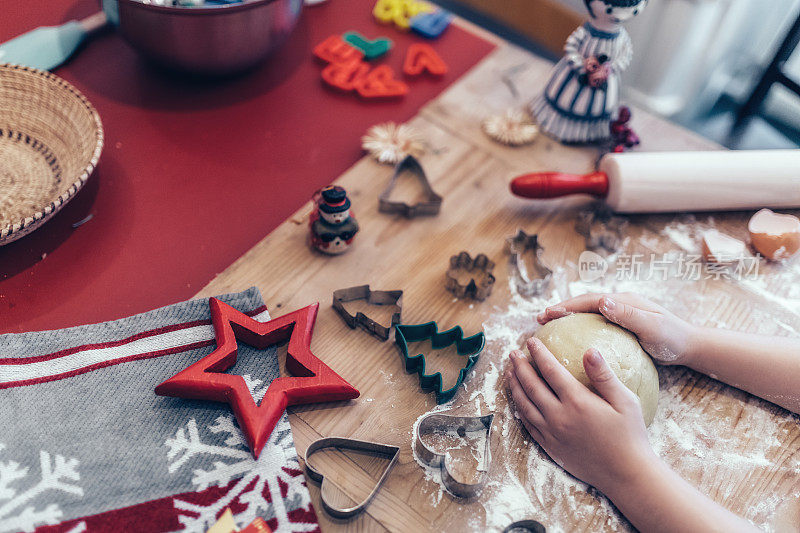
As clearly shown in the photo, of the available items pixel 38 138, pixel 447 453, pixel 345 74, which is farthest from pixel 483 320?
pixel 38 138

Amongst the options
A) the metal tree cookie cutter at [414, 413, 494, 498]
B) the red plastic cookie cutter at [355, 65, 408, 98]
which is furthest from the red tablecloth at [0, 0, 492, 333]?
the metal tree cookie cutter at [414, 413, 494, 498]

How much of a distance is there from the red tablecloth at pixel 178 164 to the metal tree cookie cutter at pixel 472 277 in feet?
0.86

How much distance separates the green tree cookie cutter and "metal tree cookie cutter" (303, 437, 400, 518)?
9cm

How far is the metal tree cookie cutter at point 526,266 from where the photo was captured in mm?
872

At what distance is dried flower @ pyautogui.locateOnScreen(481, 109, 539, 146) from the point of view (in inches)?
42.1

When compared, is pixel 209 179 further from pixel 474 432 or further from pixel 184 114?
pixel 474 432

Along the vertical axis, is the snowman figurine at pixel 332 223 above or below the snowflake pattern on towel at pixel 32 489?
above

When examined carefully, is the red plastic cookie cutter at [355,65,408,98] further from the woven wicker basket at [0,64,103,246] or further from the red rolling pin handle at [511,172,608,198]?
the woven wicker basket at [0,64,103,246]

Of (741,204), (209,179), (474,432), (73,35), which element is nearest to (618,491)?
(474,432)

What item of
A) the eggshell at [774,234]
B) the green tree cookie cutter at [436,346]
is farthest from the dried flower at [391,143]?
the eggshell at [774,234]

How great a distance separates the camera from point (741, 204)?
97cm

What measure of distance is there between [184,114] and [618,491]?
0.89 m

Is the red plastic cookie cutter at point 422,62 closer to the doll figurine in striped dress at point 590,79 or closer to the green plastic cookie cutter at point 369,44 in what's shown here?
the green plastic cookie cutter at point 369,44

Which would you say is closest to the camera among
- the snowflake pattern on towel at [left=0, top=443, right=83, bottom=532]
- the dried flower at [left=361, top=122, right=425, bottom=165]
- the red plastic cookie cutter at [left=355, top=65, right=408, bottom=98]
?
the snowflake pattern on towel at [left=0, top=443, right=83, bottom=532]
